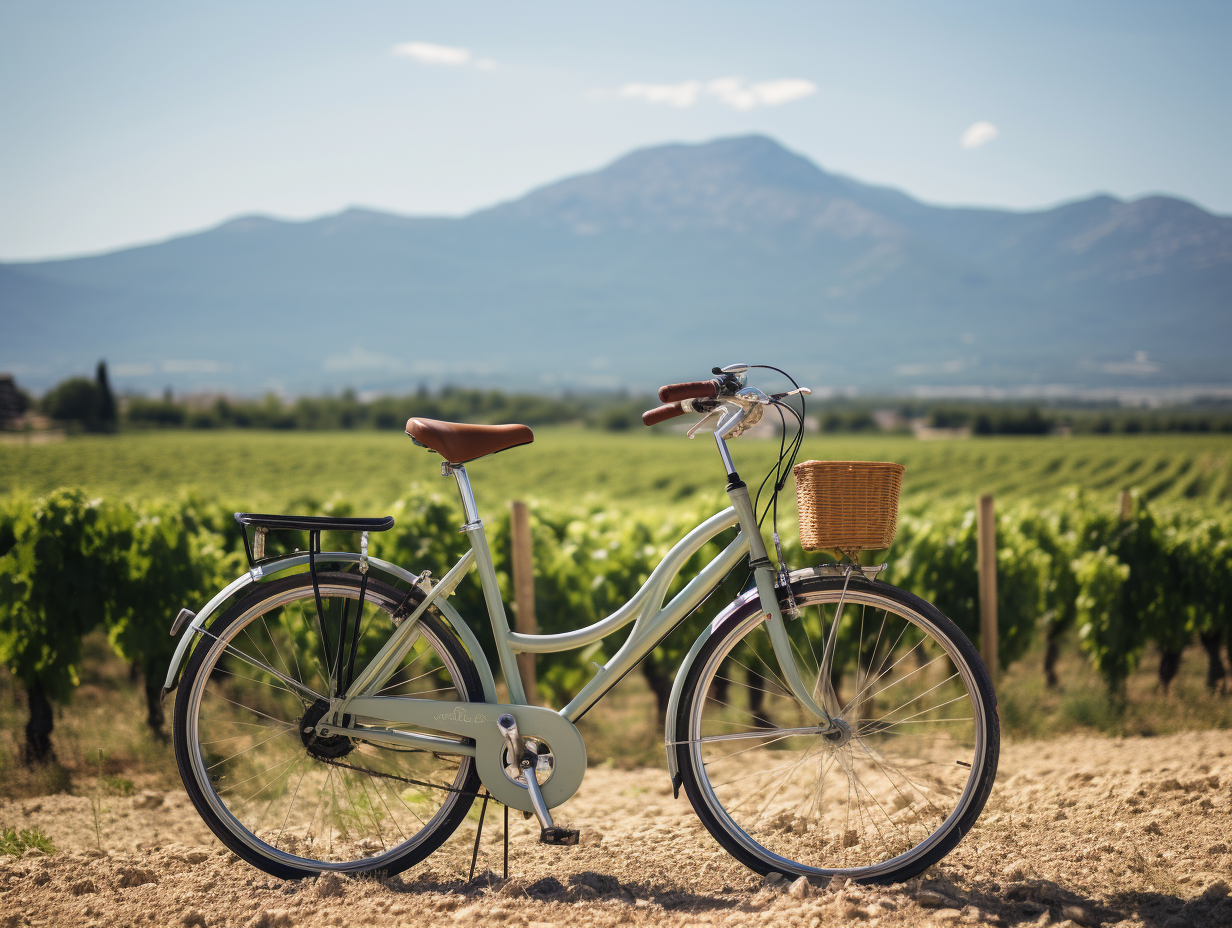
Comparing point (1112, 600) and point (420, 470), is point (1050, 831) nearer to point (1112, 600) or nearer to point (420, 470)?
point (1112, 600)

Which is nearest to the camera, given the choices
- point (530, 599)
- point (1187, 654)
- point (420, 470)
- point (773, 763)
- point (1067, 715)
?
point (773, 763)

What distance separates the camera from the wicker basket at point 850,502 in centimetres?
230

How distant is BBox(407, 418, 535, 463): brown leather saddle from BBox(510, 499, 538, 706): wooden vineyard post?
225cm

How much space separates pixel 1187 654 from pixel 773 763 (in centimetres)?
636

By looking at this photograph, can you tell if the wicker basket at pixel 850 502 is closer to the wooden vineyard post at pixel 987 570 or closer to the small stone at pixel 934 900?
the small stone at pixel 934 900

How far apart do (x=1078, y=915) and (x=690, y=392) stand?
1636 mm

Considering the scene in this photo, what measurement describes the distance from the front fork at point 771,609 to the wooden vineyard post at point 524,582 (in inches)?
95.7

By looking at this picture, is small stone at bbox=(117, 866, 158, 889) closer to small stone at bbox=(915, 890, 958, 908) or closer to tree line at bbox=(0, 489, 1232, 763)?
small stone at bbox=(915, 890, 958, 908)

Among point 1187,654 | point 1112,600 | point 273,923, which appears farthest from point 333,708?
point 1187,654

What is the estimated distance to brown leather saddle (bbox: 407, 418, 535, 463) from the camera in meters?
2.47

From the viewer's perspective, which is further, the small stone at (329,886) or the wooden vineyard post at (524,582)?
the wooden vineyard post at (524,582)

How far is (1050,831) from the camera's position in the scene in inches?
110

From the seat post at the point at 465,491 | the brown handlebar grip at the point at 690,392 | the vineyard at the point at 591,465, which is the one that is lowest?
the vineyard at the point at 591,465

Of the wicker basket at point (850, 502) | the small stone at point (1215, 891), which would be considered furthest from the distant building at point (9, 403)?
the small stone at point (1215, 891)
